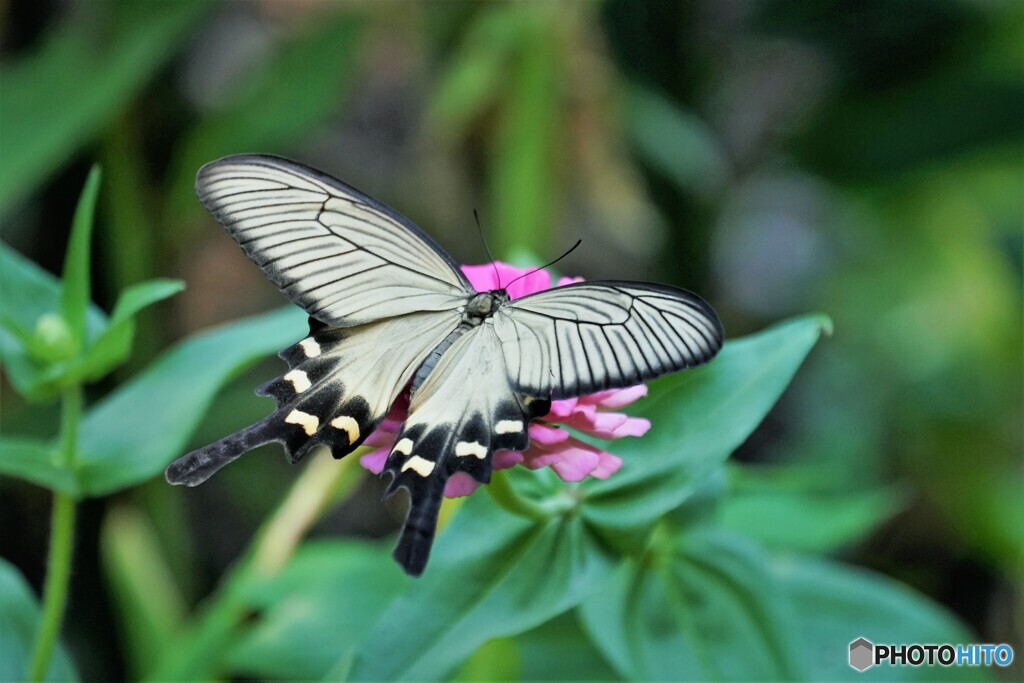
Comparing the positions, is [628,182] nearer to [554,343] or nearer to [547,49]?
[547,49]

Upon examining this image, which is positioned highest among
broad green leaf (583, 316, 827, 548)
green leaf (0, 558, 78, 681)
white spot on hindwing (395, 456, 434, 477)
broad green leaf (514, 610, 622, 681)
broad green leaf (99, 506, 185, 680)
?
white spot on hindwing (395, 456, 434, 477)

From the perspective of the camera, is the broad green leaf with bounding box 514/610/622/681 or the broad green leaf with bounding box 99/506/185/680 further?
the broad green leaf with bounding box 99/506/185/680

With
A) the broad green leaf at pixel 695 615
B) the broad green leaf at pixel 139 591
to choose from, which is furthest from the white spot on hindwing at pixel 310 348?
the broad green leaf at pixel 139 591

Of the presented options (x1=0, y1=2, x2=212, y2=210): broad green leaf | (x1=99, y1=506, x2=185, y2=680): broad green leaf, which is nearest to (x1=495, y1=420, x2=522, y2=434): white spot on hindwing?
(x1=99, y1=506, x2=185, y2=680): broad green leaf

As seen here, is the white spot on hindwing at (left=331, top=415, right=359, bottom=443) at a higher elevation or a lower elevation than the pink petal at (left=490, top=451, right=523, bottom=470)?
higher

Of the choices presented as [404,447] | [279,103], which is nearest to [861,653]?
[404,447]

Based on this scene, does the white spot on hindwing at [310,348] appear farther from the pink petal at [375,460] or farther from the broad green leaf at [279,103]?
the broad green leaf at [279,103]

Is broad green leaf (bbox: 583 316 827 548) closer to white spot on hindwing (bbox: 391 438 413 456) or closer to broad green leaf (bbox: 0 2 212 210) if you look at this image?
white spot on hindwing (bbox: 391 438 413 456)

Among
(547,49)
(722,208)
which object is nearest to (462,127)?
(547,49)
